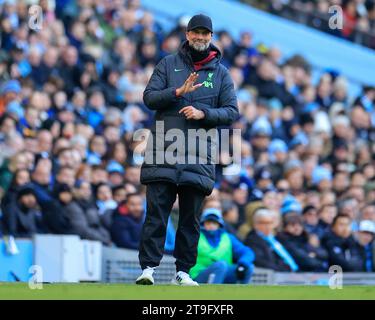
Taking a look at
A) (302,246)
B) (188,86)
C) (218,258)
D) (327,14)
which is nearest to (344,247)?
(302,246)

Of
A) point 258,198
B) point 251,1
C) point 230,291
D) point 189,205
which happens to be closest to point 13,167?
point 258,198

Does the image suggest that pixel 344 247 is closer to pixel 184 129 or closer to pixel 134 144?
pixel 134 144

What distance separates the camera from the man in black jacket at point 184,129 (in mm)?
9977

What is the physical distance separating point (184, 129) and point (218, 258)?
3.00 m

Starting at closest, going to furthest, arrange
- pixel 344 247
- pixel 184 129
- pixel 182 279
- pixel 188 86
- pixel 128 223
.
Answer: pixel 188 86, pixel 184 129, pixel 182 279, pixel 128 223, pixel 344 247

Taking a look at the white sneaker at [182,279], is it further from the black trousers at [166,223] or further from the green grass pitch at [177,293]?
the green grass pitch at [177,293]

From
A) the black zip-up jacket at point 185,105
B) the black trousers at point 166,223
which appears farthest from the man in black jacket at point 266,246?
the black zip-up jacket at point 185,105

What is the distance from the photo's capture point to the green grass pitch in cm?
834

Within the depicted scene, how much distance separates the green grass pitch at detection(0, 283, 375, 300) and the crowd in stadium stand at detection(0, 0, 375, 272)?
5405 mm

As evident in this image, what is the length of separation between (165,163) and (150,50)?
1164 centimetres

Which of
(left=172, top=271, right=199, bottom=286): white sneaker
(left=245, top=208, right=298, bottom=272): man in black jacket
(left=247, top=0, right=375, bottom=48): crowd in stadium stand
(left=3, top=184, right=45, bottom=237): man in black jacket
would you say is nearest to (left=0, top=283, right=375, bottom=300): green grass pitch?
(left=172, top=271, right=199, bottom=286): white sneaker

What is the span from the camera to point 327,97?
Result: 23.3m

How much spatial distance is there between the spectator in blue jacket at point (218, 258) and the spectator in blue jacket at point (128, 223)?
6.49 feet

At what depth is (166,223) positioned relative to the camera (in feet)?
33.2
